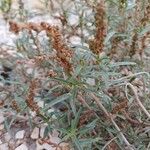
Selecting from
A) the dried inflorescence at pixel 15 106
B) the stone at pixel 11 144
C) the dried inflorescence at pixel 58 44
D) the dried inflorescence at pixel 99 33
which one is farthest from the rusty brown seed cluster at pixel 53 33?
the stone at pixel 11 144

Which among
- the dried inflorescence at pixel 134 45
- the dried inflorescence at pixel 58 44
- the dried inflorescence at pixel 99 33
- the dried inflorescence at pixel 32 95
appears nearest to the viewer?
the dried inflorescence at pixel 58 44

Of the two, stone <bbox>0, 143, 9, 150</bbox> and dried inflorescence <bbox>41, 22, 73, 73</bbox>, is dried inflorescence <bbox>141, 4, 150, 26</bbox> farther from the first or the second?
stone <bbox>0, 143, 9, 150</bbox>

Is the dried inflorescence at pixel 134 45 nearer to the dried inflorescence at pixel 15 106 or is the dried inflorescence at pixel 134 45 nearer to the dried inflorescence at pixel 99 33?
the dried inflorescence at pixel 99 33

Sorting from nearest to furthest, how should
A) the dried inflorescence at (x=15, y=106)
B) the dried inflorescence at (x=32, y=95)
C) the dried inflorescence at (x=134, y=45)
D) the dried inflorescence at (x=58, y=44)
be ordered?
the dried inflorescence at (x=58, y=44), the dried inflorescence at (x=32, y=95), the dried inflorescence at (x=15, y=106), the dried inflorescence at (x=134, y=45)

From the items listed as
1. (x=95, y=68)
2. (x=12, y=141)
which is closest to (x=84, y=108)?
(x=95, y=68)

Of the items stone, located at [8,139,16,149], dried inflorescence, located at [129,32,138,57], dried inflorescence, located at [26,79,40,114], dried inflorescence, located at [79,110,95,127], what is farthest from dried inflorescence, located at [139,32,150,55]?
stone, located at [8,139,16,149]

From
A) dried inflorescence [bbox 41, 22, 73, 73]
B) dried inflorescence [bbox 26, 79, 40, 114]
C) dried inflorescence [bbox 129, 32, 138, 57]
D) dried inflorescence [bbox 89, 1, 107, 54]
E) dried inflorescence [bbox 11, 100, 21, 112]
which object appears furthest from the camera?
dried inflorescence [bbox 129, 32, 138, 57]

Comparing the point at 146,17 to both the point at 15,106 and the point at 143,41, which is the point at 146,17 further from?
the point at 15,106

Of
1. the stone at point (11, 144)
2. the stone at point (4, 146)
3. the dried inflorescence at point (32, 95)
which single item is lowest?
the stone at point (4, 146)

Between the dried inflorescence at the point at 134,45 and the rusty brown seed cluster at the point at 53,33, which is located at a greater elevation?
the rusty brown seed cluster at the point at 53,33

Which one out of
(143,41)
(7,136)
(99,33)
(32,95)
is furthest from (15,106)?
(143,41)

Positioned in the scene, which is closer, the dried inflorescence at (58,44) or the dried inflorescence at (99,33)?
the dried inflorescence at (58,44)

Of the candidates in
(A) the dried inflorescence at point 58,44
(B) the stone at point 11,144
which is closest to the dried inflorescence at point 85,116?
(B) the stone at point 11,144
